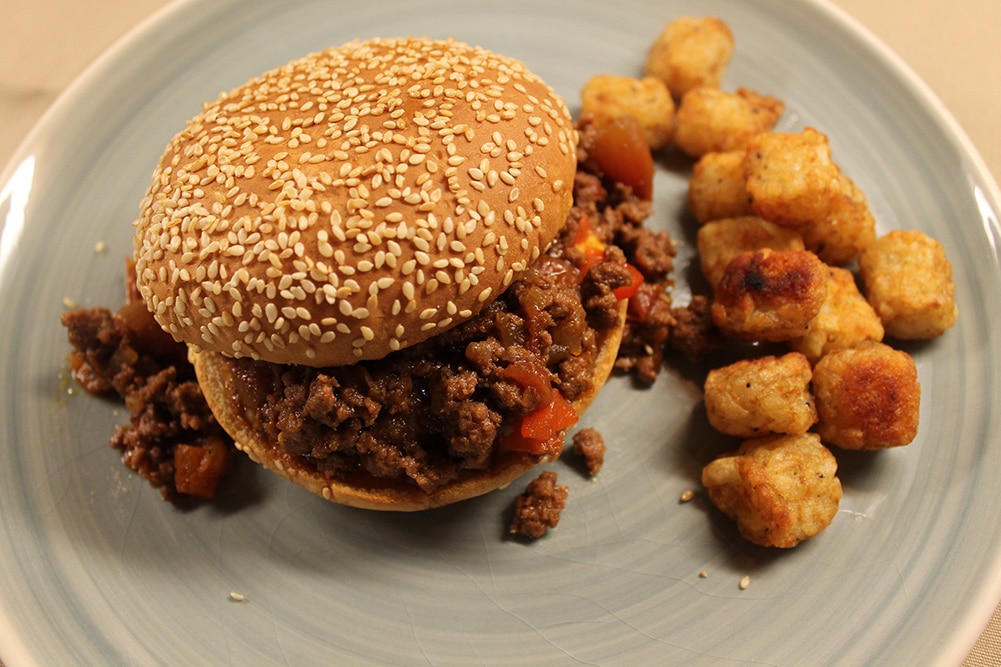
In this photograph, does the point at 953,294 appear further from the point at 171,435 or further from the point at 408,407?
the point at 171,435

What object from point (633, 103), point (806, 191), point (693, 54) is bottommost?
point (633, 103)

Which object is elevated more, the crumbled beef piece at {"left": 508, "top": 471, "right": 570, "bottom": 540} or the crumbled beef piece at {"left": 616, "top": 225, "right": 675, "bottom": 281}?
the crumbled beef piece at {"left": 616, "top": 225, "right": 675, "bottom": 281}

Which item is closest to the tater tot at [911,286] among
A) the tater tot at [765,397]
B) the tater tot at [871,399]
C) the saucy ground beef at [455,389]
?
the tater tot at [871,399]

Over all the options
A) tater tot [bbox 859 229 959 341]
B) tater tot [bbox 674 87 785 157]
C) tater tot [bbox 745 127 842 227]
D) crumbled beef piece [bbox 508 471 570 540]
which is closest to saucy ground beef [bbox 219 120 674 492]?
crumbled beef piece [bbox 508 471 570 540]

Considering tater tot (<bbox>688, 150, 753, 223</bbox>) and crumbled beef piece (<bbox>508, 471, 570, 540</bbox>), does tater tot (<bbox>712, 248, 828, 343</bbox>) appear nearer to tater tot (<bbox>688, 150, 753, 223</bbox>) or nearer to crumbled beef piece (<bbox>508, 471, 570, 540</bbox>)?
tater tot (<bbox>688, 150, 753, 223</bbox>)

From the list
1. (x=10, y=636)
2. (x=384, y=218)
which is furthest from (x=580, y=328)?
(x=10, y=636)

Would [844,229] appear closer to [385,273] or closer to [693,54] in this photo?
[693,54]

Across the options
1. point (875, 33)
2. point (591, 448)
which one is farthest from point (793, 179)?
point (875, 33)

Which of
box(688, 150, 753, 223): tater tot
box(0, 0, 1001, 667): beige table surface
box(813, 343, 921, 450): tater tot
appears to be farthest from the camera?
box(0, 0, 1001, 667): beige table surface
